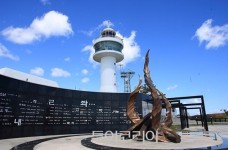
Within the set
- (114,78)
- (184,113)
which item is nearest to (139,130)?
(184,113)

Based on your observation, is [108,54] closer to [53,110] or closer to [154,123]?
[53,110]

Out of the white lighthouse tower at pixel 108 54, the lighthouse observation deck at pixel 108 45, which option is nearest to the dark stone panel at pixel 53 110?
the white lighthouse tower at pixel 108 54

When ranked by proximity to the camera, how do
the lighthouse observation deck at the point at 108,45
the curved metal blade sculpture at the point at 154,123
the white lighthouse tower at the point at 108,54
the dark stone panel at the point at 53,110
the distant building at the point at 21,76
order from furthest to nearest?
the lighthouse observation deck at the point at 108,45
the white lighthouse tower at the point at 108,54
the distant building at the point at 21,76
the dark stone panel at the point at 53,110
the curved metal blade sculpture at the point at 154,123

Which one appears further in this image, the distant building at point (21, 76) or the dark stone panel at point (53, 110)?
the distant building at point (21, 76)

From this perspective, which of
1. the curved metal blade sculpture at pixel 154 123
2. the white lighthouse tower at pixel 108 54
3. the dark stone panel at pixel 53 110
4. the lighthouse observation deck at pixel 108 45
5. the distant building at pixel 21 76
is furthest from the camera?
the lighthouse observation deck at pixel 108 45

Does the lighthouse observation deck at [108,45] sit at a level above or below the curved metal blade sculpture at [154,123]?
above

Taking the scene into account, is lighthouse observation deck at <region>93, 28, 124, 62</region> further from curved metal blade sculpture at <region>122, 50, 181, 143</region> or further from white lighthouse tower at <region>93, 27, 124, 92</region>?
curved metal blade sculpture at <region>122, 50, 181, 143</region>

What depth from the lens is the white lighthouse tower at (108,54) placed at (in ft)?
124

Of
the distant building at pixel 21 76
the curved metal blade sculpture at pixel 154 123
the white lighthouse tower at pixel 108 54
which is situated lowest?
the curved metal blade sculpture at pixel 154 123

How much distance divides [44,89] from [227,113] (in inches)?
1757

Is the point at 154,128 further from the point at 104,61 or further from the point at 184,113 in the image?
the point at 104,61

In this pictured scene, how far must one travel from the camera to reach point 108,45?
38.1 meters

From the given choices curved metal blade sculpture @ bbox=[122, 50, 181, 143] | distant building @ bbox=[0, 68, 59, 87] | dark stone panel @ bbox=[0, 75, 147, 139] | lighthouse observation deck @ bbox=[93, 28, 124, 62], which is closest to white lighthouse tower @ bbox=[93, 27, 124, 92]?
lighthouse observation deck @ bbox=[93, 28, 124, 62]

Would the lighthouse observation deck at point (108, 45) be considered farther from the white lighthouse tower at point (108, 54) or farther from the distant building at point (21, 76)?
the distant building at point (21, 76)
